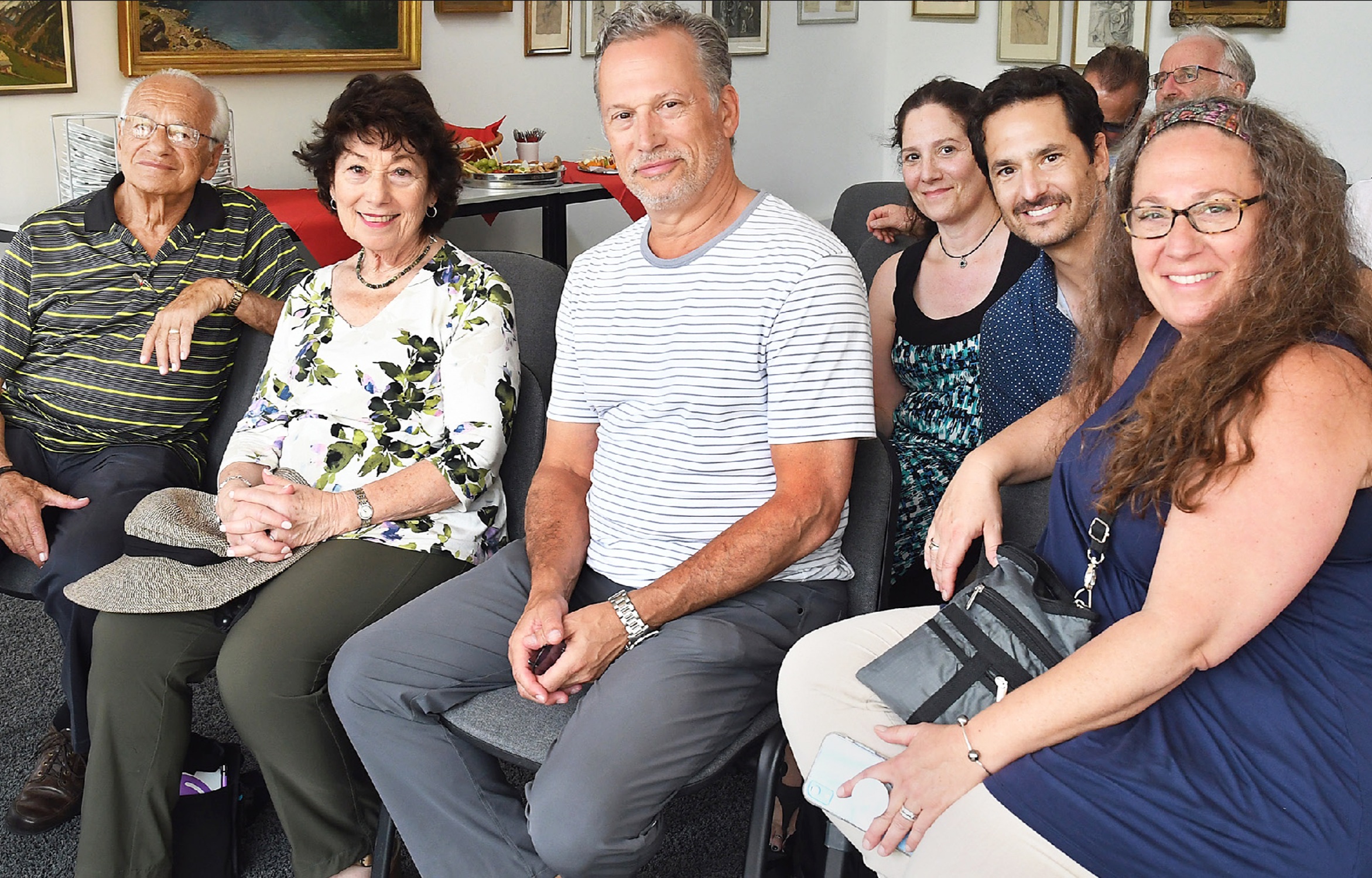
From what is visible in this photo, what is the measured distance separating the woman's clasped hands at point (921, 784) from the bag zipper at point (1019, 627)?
139 mm

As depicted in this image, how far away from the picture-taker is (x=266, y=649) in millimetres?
1885

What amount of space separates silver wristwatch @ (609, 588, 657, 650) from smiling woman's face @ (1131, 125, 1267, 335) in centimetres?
80

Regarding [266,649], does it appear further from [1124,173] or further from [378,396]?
[1124,173]

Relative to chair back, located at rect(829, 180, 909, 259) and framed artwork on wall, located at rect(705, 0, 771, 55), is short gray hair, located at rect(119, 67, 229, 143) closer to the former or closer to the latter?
chair back, located at rect(829, 180, 909, 259)

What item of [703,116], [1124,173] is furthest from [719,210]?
[1124,173]

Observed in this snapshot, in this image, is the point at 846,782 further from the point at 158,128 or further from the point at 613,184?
the point at 613,184

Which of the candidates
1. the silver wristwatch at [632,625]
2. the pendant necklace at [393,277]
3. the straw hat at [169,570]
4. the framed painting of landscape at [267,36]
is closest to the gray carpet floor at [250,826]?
the silver wristwatch at [632,625]

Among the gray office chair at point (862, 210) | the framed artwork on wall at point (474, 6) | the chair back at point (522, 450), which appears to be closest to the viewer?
the chair back at point (522, 450)

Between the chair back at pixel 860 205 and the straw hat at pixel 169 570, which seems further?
the chair back at pixel 860 205

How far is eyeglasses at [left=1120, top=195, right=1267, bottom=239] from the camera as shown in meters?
1.37

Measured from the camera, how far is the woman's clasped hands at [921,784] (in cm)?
136

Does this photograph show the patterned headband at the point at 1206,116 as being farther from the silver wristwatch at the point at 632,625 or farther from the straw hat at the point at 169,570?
the straw hat at the point at 169,570

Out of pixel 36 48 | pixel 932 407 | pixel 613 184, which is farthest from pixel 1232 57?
pixel 36 48

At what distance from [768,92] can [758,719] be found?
509 cm
